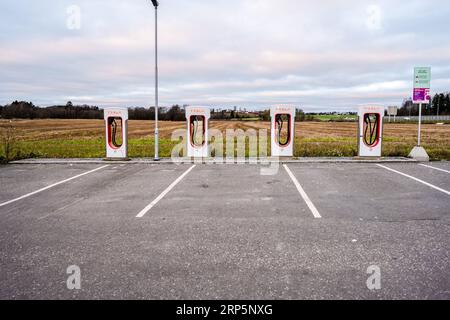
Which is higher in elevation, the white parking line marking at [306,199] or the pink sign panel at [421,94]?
the pink sign panel at [421,94]

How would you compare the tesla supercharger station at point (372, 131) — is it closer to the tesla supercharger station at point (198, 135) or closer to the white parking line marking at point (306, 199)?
the white parking line marking at point (306, 199)

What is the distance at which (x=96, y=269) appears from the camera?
3.50 meters

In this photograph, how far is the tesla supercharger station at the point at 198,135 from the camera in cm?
1269

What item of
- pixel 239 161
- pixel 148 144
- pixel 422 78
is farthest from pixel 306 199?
pixel 148 144

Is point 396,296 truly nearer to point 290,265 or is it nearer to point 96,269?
point 290,265

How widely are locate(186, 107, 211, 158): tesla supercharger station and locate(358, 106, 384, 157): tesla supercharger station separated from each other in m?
5.80

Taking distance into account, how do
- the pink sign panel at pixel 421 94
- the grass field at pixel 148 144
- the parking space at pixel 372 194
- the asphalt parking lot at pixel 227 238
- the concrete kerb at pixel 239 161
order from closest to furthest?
the asphalt parking lot at pixel 227 238 → the parking space at pixel 372 194 → the concrete kerb at pixel 239 161 → the pink sign panel at pixel 421 94 → the grass field at pixel 148 144

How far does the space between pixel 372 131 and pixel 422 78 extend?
2.62m

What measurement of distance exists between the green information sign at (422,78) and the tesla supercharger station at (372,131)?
1627 mm

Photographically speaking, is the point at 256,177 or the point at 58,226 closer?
the point at 58,226

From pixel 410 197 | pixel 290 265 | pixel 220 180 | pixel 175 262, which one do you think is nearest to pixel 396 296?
pixel 290 265

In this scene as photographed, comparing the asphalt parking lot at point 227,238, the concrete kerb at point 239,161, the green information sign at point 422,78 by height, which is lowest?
the asphalt parking lot at point 227,238

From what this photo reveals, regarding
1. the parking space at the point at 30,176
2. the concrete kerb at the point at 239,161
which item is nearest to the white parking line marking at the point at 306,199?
the concrete kerb at the point at 239,161
